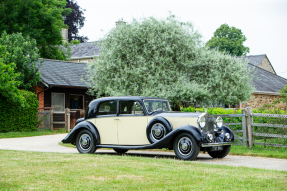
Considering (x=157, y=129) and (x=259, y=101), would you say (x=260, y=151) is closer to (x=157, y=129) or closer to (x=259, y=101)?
(x=157, y=129)

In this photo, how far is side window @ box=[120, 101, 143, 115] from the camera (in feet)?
35.8

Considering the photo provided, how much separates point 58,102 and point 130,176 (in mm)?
20605

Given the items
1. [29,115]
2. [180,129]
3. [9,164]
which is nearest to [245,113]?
[180,129]

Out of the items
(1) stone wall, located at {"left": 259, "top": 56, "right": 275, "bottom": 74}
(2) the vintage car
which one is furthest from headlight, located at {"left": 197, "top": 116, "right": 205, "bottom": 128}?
(1) stone wall, located at {"left": 259, "top": 56, "right": 275, "bottom": 74}

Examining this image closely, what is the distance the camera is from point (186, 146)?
32.3ft

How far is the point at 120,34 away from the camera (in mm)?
17516

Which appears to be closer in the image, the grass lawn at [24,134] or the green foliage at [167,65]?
the green foliage at [167,65]

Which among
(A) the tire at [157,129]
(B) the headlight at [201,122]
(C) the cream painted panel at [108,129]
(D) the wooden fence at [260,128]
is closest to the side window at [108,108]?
(C) the cream painted panel at [108,129]

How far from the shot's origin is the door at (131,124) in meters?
10.7

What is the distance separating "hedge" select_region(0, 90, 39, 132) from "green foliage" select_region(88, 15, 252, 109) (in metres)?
6.07

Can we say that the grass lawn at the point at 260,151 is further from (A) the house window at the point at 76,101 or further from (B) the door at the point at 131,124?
(A) the house window at the point at 76,101

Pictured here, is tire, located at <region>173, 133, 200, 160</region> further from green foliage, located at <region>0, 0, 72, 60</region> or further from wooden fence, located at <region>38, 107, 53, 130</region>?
green foliage, located at <region>0, 0, 72, 60</region>

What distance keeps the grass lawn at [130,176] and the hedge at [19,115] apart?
12651mm

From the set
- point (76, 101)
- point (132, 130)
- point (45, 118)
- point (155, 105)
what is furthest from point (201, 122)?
point (76, 101)
